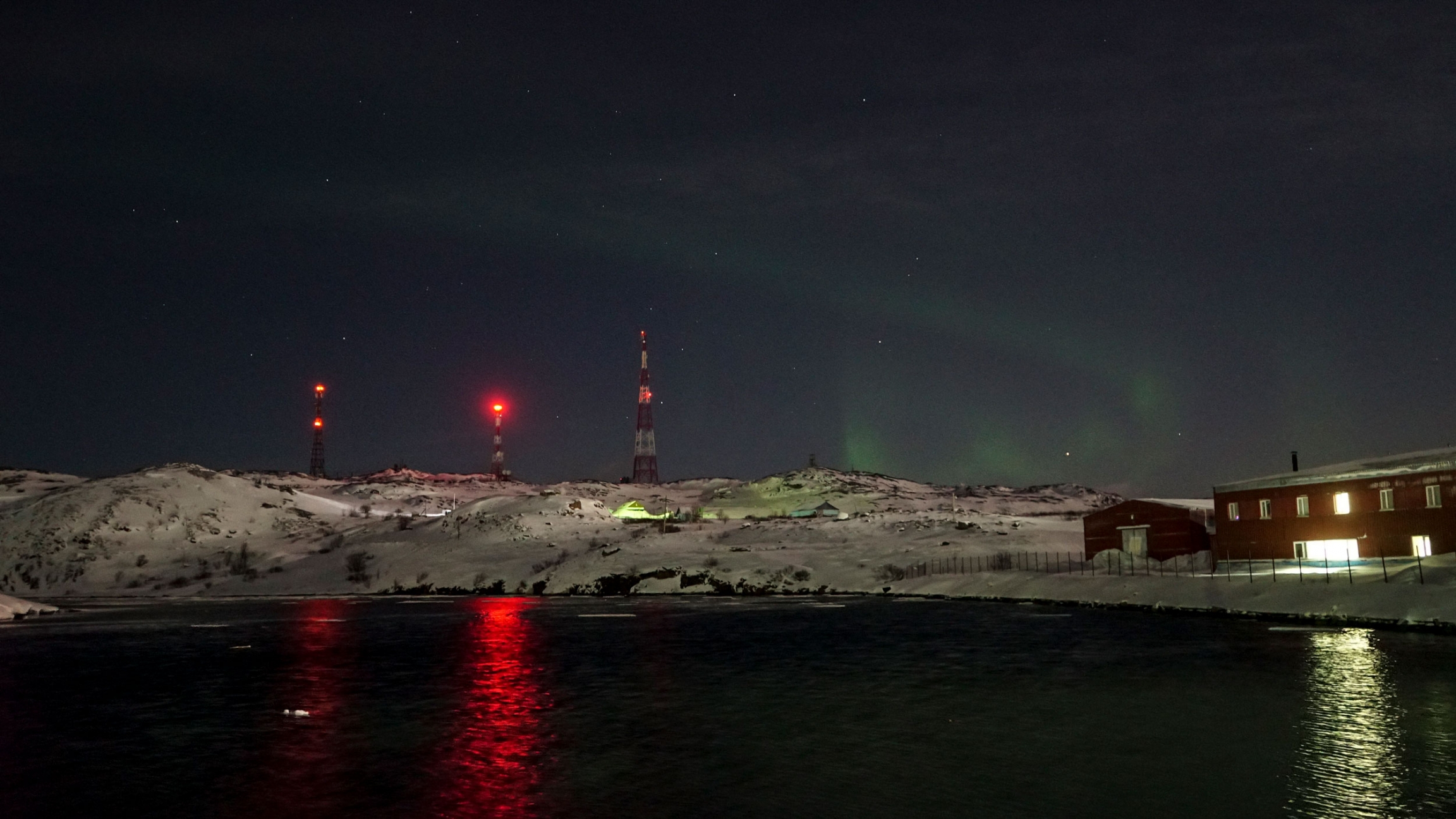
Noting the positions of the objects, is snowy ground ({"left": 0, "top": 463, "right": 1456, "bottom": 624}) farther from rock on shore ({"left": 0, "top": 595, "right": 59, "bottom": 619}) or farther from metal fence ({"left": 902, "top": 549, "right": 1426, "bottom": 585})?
rock on shore ({"left": 0, "top": 595, "right": 59, "bottom": 619})

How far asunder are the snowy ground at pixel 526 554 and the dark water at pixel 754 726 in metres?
22.5

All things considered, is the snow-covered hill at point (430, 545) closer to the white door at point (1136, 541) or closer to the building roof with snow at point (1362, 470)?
the white door at point (1136, 541)

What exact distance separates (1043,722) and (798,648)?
1840cm

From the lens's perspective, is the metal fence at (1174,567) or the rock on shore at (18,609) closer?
the metal fence at (1174,567)

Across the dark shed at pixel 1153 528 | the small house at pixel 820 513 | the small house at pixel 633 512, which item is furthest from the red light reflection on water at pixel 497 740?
the small house at pixel 820 513

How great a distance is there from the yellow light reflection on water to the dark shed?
40.2 meters

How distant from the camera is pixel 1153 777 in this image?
56.6 ft

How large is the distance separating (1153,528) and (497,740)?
62643mm

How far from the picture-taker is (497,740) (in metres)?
21.7

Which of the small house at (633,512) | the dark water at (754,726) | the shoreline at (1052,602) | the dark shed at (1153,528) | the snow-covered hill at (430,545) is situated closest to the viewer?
the dark water at (754,726)

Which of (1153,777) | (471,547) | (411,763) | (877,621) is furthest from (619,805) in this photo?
(471,547)

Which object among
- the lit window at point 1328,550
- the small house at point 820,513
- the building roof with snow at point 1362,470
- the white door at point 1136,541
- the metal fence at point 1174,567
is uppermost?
the small house at point 820,513

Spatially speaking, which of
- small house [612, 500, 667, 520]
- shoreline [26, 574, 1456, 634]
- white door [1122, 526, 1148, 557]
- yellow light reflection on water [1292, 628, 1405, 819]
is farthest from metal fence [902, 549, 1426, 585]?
small house [612, 500, 667, 520]

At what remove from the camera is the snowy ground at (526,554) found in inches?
2670
